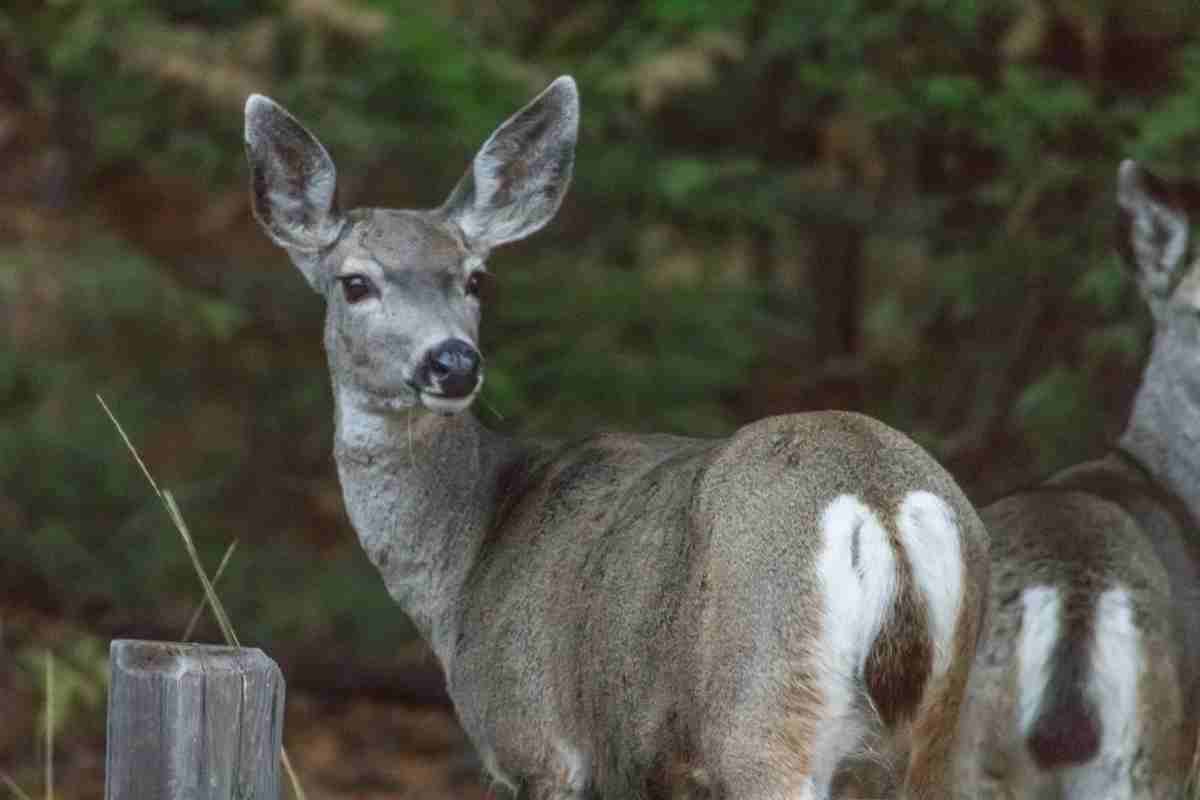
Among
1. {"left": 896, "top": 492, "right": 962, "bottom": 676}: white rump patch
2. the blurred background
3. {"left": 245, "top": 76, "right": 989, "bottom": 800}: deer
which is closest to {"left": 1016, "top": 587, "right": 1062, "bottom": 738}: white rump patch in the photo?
{"left": 245, "top": 76, "right": 989, "bottom": 800}: deer

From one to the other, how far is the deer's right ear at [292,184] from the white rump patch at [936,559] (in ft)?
6.78

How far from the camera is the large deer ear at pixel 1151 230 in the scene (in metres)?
6.50

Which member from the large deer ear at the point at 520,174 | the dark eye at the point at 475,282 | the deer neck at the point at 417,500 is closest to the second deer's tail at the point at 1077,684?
the deer neck at the point at 417,500

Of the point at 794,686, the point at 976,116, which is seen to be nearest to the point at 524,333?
the point at 976,116

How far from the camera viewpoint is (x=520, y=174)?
18.9 ft

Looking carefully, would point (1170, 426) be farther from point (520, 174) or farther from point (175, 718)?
point (175, 718)

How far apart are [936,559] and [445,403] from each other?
144cm

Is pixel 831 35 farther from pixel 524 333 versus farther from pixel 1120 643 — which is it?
pixel 1120 643

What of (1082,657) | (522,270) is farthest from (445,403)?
(522,270)

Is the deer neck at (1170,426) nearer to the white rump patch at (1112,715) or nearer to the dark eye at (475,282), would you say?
the white rump patch at (1112,715)

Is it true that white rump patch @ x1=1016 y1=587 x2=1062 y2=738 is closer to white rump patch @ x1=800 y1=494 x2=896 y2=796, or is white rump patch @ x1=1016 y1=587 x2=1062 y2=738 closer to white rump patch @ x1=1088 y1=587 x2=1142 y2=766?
white rump patch @ x1=1088 y1=587 x2=1142 y2=766

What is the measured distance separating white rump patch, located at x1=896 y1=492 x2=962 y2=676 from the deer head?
1.31m

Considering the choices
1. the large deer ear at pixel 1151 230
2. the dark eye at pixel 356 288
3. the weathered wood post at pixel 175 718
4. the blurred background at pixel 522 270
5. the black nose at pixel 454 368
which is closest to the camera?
the weathered wood post at pixel 175 718

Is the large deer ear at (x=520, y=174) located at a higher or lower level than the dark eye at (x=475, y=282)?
higher
